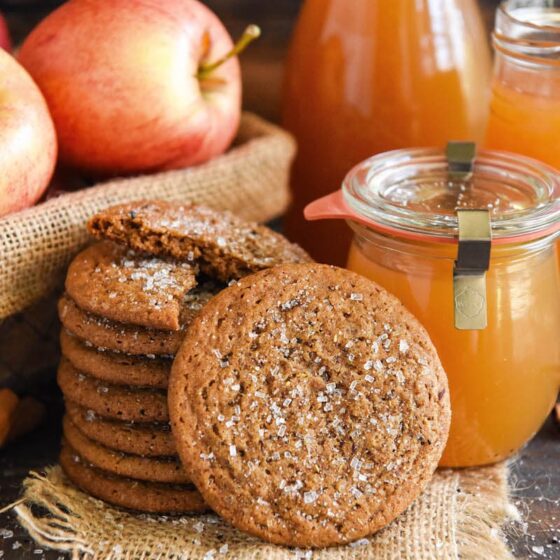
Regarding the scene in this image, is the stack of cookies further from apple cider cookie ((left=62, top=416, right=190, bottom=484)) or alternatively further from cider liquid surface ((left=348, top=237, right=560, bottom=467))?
cider liquid surface ((left=348, top=237, right=560, bottom=467))

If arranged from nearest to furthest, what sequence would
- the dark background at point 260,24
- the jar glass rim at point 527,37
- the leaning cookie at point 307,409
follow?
the leaning cookie at point 307,409 < the jar glass rim at point 527,37 < the dark background at point 260,24

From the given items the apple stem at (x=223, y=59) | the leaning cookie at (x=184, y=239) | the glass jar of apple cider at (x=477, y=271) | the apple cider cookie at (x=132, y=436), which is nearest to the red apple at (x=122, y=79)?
the apple stem at (x=223, y=59)

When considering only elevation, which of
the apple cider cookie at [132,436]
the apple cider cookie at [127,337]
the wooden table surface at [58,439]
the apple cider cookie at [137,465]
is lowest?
the wooden table surface at [58,439]

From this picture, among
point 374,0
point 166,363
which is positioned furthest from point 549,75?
point 166,363

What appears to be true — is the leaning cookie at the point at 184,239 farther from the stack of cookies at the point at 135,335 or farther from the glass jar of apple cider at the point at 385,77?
the glass jar of apple cider at the point at 385,77

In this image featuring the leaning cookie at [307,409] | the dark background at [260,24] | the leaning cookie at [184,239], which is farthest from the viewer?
the dark background at [260,24]

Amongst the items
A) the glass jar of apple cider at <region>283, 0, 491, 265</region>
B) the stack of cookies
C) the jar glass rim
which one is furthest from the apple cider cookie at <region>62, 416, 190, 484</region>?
the jar glass rim

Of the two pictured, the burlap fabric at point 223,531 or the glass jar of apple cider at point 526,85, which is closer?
the burlap fabric at point 223,531

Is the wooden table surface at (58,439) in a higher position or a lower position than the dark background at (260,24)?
lower

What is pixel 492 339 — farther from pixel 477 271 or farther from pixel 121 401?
pixel 121 401
